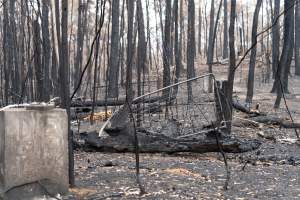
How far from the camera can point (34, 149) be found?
4.91 meters

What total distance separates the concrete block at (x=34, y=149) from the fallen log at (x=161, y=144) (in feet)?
8.47

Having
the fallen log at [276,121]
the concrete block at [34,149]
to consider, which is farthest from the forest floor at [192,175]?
the fallen log at [276,121]

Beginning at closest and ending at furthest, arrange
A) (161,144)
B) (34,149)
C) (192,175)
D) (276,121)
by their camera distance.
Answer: (34,149)
(192,175)
(161,144)
(276,121)

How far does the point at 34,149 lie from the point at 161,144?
296 cm

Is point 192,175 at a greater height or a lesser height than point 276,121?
lesser

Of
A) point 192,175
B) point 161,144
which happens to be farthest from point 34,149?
point 161,144

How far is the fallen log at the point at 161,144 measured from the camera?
754 centimetres

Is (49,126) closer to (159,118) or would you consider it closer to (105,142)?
(105,142)

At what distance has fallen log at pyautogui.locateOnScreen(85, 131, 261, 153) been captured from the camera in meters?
7.54


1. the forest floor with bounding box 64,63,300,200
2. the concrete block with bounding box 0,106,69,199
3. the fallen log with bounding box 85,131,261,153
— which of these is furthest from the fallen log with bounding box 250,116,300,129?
the concrete block with bounding box 0,106,69,199

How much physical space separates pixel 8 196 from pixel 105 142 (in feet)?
9.79

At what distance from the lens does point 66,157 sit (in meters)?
5.08

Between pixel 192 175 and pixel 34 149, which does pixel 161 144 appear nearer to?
pixel 192 175

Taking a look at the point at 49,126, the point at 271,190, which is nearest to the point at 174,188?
the point at 271,190
